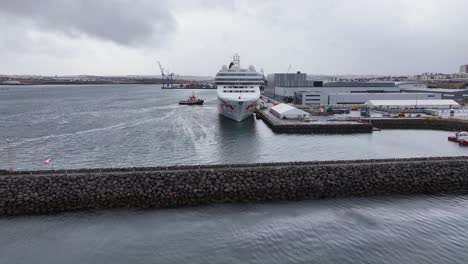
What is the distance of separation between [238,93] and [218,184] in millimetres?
20078

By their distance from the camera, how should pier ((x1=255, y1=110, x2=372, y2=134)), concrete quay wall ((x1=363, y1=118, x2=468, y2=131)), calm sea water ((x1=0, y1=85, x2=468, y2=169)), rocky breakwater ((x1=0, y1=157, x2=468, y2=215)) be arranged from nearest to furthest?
rocky breakwater ((x1=0, y1=157, x2=468, y2=215)), calm sea water ((x1=0, y1=85, x2=468, y2=169)), pier ((x1=255, y1=110, x2=372, y2=134)), concrete quay wall ((x1=363, y1=118, x2=468, y2=131))

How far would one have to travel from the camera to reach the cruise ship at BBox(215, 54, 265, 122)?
94.2ft

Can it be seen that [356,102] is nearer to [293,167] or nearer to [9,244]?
[293,167]

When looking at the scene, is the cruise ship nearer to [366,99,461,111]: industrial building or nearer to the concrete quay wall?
the concrete quay wall

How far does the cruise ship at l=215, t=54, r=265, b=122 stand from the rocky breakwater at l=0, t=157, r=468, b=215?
52.0 feet

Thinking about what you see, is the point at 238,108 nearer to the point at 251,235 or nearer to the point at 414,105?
the point at 414,105

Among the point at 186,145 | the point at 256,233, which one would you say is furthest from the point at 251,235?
the point at 186,145

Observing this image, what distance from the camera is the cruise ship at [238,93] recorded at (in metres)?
28.7

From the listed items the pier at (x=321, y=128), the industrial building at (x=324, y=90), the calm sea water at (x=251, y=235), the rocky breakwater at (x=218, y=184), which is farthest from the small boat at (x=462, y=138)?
the industrial building at (x=324, y=90)

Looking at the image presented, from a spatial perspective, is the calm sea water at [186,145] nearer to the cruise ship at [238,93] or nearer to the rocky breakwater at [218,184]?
the cruise ship at [238,93]

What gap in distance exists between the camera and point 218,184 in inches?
474

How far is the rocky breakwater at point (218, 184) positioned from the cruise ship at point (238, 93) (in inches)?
623

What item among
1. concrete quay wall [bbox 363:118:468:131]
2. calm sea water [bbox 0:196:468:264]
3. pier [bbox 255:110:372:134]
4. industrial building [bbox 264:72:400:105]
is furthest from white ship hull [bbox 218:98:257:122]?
calm sea water [bbox 0:196:468:264]

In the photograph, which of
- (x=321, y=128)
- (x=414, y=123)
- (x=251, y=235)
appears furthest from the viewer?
(x=414, y=123)
